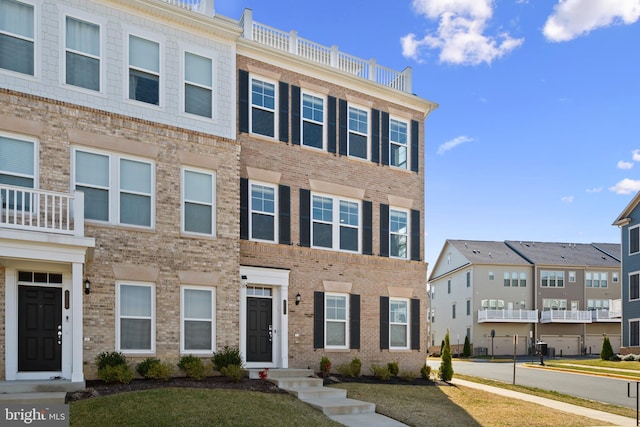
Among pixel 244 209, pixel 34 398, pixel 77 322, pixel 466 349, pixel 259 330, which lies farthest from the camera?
pixel 466 349

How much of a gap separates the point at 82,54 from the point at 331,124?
322 inches

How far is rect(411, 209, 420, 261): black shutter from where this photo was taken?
21.2 metres

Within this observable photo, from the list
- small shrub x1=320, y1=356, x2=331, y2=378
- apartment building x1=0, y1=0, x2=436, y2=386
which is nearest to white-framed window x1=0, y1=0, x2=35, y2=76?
apartment building x1=0, y1=0, x2=436, y2=386

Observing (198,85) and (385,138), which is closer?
(198,85)

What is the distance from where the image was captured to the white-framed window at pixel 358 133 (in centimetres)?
2006

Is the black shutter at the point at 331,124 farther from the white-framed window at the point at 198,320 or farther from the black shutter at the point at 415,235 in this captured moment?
the white-framed window at the point at 198,320

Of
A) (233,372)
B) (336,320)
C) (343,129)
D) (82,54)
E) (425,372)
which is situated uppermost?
(82,54)

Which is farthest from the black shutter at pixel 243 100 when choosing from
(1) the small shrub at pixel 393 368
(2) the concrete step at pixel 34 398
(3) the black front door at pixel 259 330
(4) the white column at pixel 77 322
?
(1) the small shrub at pixel 393 368

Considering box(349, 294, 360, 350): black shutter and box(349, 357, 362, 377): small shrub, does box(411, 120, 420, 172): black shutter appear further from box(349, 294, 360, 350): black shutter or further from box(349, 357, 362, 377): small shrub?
box(349, 357, 362, 377): small shrub

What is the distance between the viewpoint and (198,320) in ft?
50.6

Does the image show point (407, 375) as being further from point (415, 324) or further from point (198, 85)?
point (198, 85)

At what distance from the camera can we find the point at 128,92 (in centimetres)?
1492

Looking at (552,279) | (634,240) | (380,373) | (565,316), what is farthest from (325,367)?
(552,279)

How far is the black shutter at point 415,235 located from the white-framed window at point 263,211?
5.79 m
